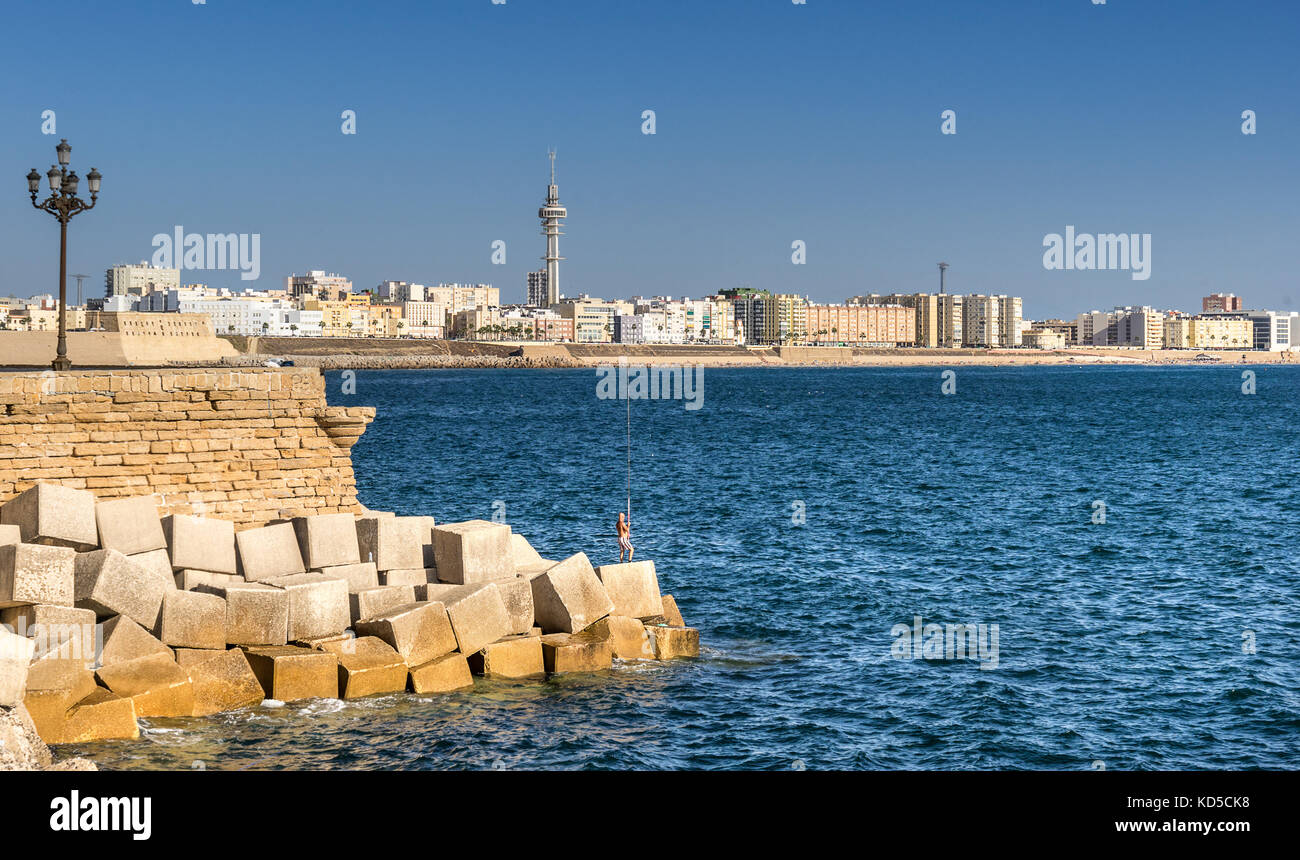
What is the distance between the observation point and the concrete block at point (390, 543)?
1405cm

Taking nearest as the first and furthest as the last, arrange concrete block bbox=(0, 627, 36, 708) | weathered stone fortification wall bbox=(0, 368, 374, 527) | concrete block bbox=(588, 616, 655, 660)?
concrete block bbox=(0, 627, 36, 708) → weathered stone fortification wall bbox=(0, 368, 374, 527) → concrete block bbox=(588, 616, 655, 660)

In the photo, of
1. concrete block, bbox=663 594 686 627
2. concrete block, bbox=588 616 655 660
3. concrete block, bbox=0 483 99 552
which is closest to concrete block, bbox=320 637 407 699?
concrete block, bbox=588 616 655 660

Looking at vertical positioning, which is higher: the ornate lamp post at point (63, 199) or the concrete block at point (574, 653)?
the ornate lamp post at point (63, 199)

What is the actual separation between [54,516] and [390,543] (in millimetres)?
3646

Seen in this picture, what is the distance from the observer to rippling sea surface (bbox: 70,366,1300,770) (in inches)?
441

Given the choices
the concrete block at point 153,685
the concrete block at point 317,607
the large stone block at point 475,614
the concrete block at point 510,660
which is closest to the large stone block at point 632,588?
the concrete block at point 510,660

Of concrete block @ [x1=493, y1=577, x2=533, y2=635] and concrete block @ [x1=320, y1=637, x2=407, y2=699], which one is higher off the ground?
concrete block @ [x1=493, y1=577, x2=533, y2=635]

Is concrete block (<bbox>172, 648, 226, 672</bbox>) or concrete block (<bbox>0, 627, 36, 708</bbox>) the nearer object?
concrete block (<bbox>0, 627, 36, 708</bbox>)

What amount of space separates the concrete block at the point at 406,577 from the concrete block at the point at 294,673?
1889mm

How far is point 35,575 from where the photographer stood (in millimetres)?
11242

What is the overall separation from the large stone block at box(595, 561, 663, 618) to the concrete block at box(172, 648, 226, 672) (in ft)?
15.4

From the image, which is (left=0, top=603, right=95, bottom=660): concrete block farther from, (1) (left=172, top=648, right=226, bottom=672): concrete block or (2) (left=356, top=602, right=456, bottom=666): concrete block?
(2) (left=356, top=602, right=456, bottom=666): concrete block

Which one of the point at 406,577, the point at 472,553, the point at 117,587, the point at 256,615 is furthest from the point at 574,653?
the point at 117,587

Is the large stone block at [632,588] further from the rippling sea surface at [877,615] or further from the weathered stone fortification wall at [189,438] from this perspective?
the weathered stone fortification wall at [189,438]
